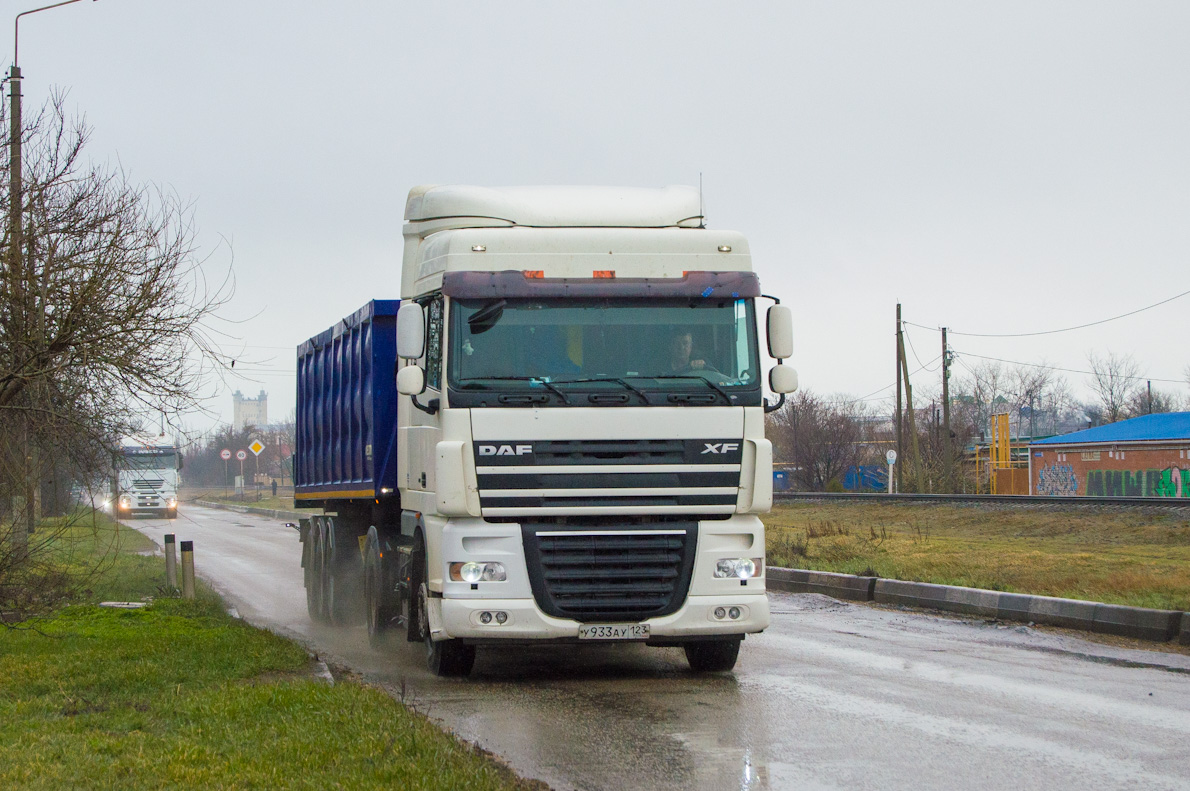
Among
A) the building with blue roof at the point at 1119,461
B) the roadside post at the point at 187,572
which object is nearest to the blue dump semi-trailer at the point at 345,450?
the roadside post at the point at 187,572

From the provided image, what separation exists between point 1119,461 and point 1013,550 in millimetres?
39216

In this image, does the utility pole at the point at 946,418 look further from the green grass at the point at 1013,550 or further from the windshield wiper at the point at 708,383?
the windshield wiper at the point at 708,383

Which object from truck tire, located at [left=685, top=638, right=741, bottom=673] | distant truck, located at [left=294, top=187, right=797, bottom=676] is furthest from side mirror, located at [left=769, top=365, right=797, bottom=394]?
truck tire, located at [left=685, top=638, right=741, bottom=673]

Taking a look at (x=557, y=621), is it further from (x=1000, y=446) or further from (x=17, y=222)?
(x=1000, y=446)

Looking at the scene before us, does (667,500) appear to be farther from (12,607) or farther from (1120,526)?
(1120,526)

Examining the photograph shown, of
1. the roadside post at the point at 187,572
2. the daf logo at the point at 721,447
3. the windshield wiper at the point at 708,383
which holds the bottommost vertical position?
the roadside post at the point at 187,572

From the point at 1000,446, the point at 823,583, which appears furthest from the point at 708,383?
the point at 1000,446

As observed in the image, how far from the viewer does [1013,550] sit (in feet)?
69.4

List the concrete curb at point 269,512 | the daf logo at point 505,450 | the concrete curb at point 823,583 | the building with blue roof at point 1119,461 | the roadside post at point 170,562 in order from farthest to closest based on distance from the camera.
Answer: the building with blue roof at point 1119,461 → the concrete curb at point 269,512 → the roadside post at point 170,562 → the concrete curb at point 823,583 → the daf logo at point 505,450

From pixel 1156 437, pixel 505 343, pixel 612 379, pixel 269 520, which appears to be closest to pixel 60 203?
pixel 505 343

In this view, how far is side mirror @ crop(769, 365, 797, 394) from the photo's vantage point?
9414 millimetres

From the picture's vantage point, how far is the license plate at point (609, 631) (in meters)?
8.79

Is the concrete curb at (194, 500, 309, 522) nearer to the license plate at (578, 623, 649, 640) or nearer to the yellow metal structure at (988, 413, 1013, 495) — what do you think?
the yellow metal structure at (988, 413, 1013, 495)

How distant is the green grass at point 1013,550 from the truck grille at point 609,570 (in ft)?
19.2
